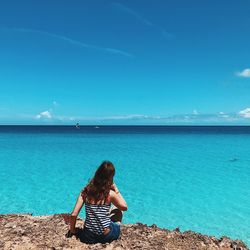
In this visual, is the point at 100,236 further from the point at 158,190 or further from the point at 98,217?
the point at 158,190

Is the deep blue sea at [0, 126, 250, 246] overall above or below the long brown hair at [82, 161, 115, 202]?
below

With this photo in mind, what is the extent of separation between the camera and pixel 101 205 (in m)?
5.45

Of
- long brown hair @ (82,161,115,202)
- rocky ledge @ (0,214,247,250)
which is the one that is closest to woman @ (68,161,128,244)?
long brown hair @ (82,161,115,202)

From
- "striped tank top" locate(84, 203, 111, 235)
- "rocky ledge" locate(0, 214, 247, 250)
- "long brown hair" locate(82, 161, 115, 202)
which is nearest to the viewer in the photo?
"long brown hair" locate(82, 161, 115, 202)

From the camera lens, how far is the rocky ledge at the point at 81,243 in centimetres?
583

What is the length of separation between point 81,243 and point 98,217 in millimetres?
728

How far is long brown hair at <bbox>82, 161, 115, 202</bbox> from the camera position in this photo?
5.21 m

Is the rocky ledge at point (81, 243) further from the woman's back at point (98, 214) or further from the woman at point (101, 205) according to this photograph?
the woman's back at point (98, 214)

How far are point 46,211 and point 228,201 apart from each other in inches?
276

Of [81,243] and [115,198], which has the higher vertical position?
[115,198]

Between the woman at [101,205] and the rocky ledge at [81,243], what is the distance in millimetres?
197

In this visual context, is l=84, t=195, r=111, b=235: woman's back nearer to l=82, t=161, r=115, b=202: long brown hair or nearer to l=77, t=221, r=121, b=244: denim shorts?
l=82, t=161, r=115, b=202: long brown hair

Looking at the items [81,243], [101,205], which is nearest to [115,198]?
[101,205]

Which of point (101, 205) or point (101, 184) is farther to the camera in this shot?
point (101, 205)
